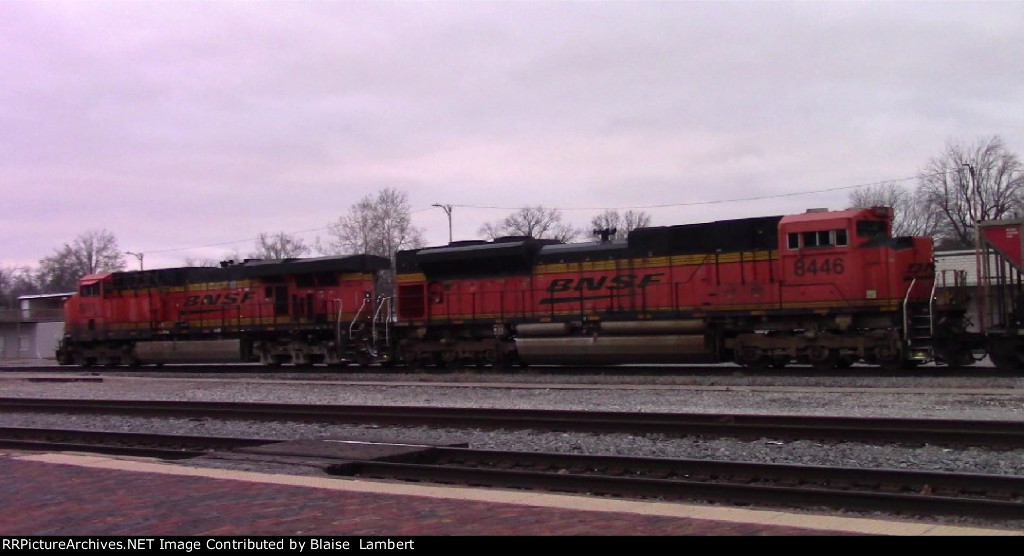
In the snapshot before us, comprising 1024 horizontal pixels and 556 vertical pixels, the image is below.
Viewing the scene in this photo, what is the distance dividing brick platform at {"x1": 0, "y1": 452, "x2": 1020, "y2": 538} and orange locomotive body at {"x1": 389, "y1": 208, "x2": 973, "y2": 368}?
14.0 m

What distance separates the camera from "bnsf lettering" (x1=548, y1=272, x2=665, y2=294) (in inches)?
893

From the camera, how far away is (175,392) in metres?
22.5

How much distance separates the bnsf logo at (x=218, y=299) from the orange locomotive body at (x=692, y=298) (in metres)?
6.39

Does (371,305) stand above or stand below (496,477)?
above

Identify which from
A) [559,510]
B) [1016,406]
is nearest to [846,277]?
[1016,406]

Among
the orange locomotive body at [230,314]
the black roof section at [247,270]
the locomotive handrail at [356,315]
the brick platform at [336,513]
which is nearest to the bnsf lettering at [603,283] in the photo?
the locomotive handrail at [356,315]

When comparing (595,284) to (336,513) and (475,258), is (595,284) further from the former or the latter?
(336,513)

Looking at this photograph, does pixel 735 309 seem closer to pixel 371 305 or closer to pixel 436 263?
pixel 436 263

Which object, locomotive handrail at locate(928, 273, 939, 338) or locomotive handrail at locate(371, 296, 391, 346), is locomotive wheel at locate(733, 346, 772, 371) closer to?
locomotive handrail at locate(928, 273, 939, 338)

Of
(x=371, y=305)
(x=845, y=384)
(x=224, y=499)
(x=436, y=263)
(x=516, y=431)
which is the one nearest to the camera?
(x=224, y=499)

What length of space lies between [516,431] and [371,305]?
15514 millimetres

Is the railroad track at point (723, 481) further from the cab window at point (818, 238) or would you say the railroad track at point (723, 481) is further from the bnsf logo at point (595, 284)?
the bnsf logo at point (595, 284)

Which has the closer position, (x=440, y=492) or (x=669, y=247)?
(x=440, y=492)

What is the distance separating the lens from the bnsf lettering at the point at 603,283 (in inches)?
893
